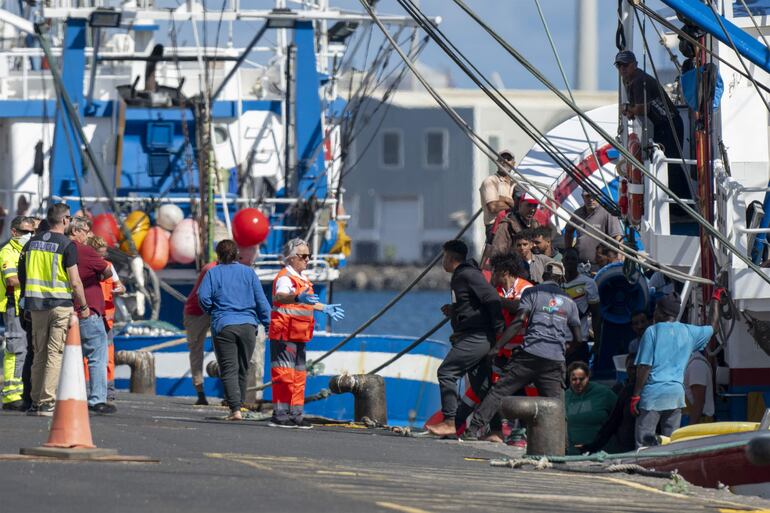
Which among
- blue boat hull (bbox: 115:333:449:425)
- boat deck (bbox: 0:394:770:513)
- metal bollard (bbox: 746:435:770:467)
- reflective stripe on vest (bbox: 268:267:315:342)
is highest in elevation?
reflective stripe on vest (bbox: 268:267:315:342)

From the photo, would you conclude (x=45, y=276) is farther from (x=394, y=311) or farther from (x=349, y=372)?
(x=394, y=311)

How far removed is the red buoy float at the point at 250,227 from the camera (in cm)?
2239

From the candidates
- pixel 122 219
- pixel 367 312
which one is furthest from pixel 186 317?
pixel 367 312

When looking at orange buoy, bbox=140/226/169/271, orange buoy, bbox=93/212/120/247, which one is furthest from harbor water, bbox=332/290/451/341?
orange buoy, bbox=93/212/120/247

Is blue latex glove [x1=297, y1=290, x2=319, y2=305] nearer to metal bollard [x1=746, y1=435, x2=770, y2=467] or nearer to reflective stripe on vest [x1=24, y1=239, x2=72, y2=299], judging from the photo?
reflective stripe on vest [x1=24, y1=239, x2=72, y2=299]

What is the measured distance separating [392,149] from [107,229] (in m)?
64.4

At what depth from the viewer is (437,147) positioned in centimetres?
8562

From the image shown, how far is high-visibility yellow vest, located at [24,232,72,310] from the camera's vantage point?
39.2 ft

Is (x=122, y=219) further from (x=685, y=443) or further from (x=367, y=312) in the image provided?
(x=367, y=312)

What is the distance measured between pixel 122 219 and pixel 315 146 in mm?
3664

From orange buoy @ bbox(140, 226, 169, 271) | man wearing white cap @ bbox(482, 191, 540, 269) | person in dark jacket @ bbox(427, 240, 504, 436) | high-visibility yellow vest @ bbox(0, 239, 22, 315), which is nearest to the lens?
person in dark jacket @ bbox(427, 240, 504, 436)

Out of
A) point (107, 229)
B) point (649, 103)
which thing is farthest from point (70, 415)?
point (107, 229)

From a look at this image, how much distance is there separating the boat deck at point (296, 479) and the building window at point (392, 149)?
245ft

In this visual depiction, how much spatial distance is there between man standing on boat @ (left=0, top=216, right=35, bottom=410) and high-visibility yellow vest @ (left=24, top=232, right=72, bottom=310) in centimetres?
68
